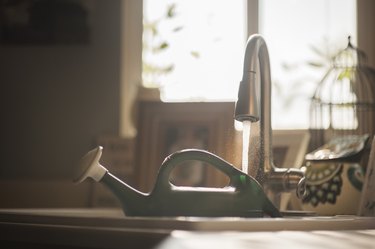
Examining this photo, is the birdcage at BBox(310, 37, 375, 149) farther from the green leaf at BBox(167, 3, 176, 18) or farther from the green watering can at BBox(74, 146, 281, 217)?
the green watering can at BBox(74, 146, 281, 217)

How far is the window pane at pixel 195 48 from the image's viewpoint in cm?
248

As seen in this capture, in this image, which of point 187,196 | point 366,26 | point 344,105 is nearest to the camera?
point 187,196

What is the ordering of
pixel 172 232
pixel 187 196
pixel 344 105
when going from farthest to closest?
pixel 344 105 → pixel 187 196 → pixel 172 232

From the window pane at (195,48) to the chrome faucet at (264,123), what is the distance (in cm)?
128

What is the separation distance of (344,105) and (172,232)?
4.45 feet

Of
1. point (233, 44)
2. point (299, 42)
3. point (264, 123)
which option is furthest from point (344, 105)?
point (264, 123)

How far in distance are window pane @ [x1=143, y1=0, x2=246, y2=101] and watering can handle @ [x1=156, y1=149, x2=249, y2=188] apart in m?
1.51

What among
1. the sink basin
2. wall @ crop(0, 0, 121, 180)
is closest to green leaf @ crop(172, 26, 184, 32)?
wall @ crop(0, 0, 121, 180)

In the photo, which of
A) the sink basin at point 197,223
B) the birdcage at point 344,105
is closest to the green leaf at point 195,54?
the birdcage at point 344,105

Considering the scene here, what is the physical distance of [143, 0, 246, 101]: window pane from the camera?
8.15 ft

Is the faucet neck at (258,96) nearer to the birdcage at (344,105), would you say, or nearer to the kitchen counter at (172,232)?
the kitchen counter at (172,232)

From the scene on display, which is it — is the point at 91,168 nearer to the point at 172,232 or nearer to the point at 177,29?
the point at 172,232

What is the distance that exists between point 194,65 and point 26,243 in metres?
1.77

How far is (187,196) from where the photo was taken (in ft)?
2.96
